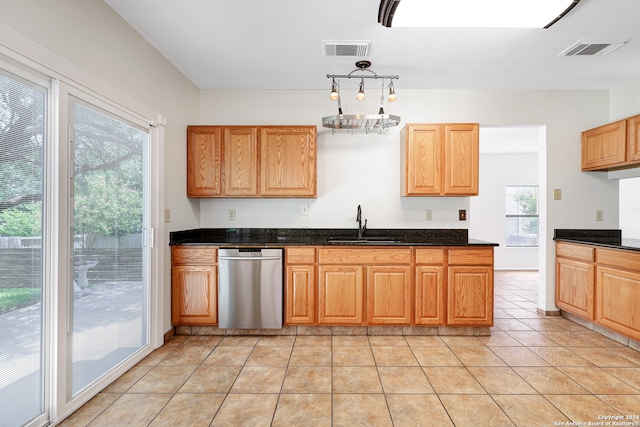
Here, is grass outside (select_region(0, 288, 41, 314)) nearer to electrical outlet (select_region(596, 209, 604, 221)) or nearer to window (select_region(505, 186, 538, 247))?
electrical outlet (select_region(596, 209, 604, 221))

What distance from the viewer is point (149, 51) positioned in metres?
2.75

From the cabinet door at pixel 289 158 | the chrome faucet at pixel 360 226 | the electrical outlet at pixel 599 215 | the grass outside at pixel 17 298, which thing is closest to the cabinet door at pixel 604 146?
the electrical outlet at pixel 599 215

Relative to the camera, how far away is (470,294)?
3088 millimetres

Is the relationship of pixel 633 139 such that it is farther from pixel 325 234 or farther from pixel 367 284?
pixel 325 234

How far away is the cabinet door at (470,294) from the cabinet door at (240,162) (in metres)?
2.20

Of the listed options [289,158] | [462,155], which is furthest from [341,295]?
[462,155]

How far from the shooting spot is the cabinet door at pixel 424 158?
3365 millimetres

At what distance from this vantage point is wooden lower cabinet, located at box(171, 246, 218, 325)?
3127 mm

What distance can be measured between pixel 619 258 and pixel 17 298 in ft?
14.3

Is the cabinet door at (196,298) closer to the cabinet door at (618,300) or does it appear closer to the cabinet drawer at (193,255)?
the cabinet drawer at (193,255)

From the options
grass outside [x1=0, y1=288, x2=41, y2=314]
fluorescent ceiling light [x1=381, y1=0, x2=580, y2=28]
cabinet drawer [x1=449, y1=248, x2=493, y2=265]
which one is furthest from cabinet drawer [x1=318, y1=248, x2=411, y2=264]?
grass outside [x1=0, y1=288, x2=41, y2=314]

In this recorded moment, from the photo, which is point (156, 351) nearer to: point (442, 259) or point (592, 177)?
point (442, 259)

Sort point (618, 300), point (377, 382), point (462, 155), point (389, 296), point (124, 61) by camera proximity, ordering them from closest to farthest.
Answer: point (377, 382) → point (124, 61) → point (618, 300) → point (389, 296) → point (462, 155)

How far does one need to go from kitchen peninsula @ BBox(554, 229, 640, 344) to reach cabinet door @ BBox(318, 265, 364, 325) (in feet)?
7.40
